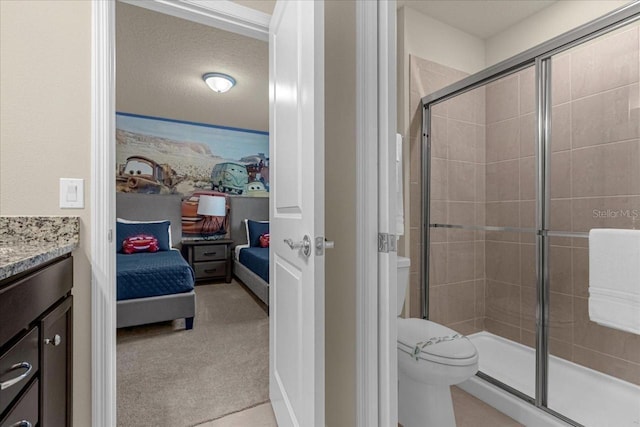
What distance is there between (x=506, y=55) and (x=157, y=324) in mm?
3765

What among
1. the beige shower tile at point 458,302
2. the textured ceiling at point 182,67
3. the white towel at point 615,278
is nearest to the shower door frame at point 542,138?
the white towel at point 615,278

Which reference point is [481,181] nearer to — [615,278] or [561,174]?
[561,174]

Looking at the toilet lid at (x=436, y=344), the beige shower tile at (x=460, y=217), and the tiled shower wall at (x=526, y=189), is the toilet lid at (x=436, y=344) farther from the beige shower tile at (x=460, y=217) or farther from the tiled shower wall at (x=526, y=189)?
the beige shower tile at (x=460, y=217)

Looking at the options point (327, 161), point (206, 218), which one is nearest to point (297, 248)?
point (327, 161)

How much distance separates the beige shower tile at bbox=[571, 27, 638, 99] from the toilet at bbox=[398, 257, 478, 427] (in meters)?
1.71

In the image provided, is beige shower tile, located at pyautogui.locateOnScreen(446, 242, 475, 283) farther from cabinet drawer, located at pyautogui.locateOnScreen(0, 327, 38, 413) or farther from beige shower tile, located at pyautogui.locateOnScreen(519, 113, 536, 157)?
cabinet drawer, located at pyautogui.locateOnScreen(0, 327, 38, 413)

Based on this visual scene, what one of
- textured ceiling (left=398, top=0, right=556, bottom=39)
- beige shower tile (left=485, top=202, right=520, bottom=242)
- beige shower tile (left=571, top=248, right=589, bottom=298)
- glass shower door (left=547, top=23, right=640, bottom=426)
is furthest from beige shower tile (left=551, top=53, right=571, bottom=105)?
beige shower tile (left=571, top=248, right=589, bottom=298)

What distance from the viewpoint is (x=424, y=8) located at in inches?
84.1

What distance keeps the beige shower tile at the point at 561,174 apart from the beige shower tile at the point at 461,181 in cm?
51

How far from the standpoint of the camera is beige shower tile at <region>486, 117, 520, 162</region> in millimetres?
2172

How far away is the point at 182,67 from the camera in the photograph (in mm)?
3014

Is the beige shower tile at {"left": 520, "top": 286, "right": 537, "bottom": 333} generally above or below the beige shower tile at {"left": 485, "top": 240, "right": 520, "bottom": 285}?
below

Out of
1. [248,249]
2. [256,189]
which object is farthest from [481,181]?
[256,189]

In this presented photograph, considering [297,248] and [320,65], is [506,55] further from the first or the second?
[297,248]
